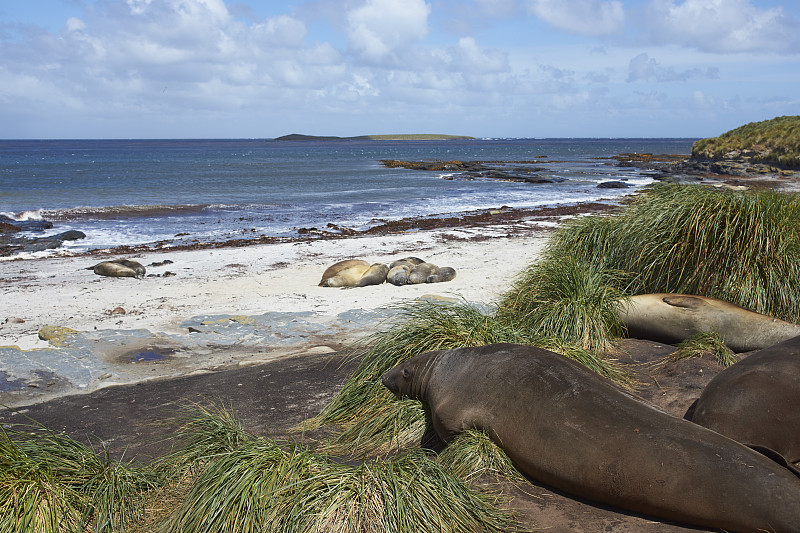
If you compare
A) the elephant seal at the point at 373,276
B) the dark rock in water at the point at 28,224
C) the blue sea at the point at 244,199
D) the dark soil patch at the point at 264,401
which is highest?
the dark soil patch at the point at 264,401

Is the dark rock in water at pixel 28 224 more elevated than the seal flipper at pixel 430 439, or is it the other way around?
the seal flipper at pixel 430 439

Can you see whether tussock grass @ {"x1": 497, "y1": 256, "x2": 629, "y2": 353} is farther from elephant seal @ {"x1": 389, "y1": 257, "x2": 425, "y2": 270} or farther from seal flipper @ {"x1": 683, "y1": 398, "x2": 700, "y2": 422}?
→ elephant seal @ {"x1": 389, "y1": 257, "x2": 425, "y2": 270}

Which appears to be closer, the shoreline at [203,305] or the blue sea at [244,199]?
the shoreline at [203,305]

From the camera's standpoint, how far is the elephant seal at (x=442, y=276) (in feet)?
45.4

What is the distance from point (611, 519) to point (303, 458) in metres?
1.84

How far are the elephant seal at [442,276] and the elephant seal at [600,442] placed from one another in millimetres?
8437

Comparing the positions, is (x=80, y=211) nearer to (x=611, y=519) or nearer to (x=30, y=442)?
(x=30, y=442)

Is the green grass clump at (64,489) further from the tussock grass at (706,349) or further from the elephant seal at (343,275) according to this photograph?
the elephant seal at (343,275)

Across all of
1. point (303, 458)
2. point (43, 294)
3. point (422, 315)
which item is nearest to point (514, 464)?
point (303, 458)

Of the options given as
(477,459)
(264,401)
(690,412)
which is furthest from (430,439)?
(264,401)

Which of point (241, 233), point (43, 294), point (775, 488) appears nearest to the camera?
point (775, 488)

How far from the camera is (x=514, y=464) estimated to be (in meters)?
4.42

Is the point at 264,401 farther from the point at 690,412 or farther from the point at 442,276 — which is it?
the point at 442,276

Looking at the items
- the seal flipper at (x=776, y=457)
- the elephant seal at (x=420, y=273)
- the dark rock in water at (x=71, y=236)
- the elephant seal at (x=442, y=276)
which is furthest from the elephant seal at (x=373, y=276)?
the dark rock in water at (x=71, y=236)
